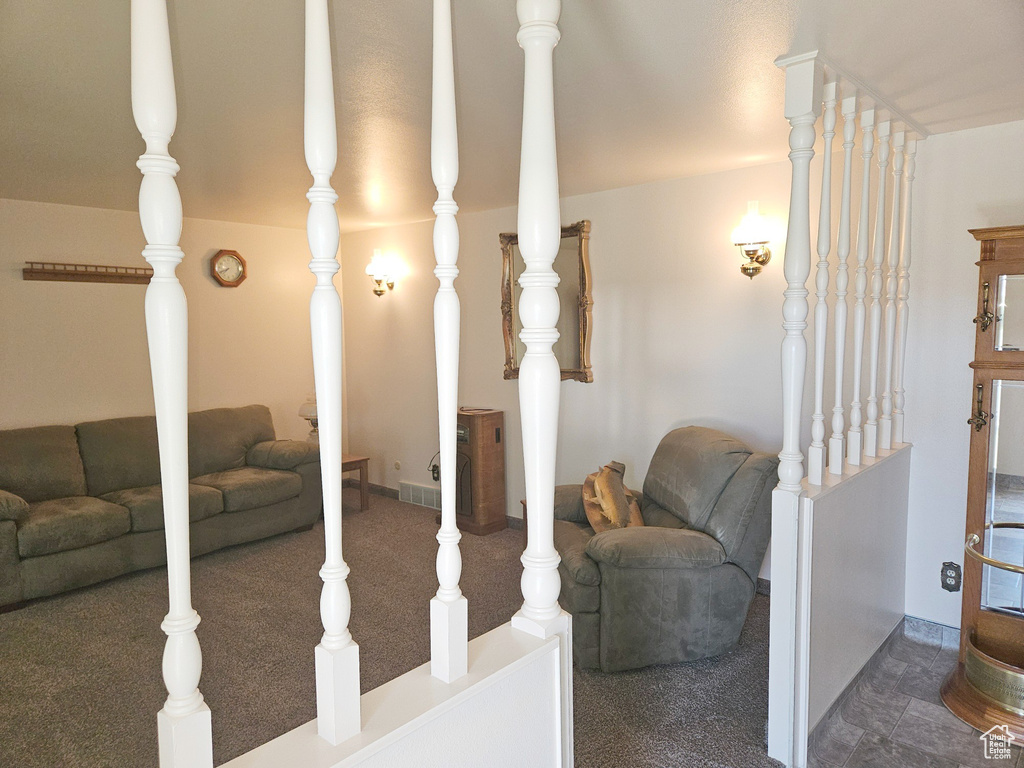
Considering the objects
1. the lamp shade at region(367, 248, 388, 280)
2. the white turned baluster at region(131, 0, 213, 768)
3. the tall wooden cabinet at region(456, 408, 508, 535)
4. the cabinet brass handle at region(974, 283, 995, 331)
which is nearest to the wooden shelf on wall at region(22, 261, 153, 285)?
the lamp shade at region(367, 248, 388, 280)

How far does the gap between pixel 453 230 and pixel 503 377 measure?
4.01 meters

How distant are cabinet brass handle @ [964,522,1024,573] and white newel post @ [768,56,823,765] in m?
1.07

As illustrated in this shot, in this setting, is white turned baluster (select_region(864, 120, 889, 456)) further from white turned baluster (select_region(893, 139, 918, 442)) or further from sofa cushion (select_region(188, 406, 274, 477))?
sofa cushion (select_region(188, 406, 274, 477))

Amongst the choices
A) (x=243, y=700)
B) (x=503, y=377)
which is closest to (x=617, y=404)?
(x=503, y=377)

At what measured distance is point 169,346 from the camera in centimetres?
87

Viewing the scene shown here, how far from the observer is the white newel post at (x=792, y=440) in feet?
7.11

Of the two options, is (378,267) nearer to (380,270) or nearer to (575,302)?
(380,270)

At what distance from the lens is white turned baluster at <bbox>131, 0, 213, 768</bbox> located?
851 millimetres

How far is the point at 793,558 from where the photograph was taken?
222 cm

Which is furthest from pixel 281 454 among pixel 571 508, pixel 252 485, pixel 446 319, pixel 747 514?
pixel 446 319

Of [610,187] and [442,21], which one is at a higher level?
[610,187]

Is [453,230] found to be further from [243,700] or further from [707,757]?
[243,700]

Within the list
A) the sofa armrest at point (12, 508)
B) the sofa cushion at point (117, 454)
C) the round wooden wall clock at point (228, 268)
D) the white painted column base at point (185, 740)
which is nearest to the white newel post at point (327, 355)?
the white painted column base at point (185, 740)

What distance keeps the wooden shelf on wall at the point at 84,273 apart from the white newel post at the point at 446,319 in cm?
427
